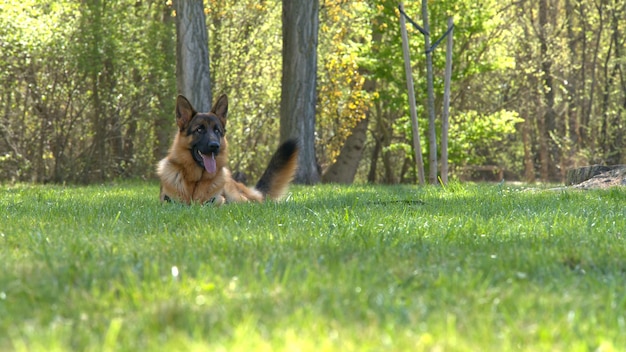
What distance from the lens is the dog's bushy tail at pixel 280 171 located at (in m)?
8.41

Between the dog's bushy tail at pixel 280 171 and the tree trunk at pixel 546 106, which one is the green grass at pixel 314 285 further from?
the tree trunk at pixel 546 106

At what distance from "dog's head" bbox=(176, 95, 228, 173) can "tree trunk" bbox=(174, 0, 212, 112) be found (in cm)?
535

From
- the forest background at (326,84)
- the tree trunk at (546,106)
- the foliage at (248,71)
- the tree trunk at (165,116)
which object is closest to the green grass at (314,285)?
the forest background at (326,84)

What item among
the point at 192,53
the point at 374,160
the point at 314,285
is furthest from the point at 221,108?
the point at 374,160

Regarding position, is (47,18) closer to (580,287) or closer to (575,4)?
(580,287)

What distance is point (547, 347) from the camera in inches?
92.4

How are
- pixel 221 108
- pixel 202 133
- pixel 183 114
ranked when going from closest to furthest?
pixel 202 133 < pixel 183 114 < pixel 221 108

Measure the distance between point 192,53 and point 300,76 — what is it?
88.2 inches

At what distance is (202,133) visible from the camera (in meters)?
7.77

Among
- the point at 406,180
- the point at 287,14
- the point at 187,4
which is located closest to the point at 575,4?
the point at 406,180

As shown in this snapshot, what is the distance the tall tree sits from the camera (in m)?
14.5

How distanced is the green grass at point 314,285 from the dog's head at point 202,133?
255 centimetres

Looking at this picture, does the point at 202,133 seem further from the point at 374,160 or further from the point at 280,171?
the point at 374,160

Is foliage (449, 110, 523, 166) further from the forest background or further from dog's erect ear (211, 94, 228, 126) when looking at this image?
dog's erect ear (211, 94, 228, 126)
